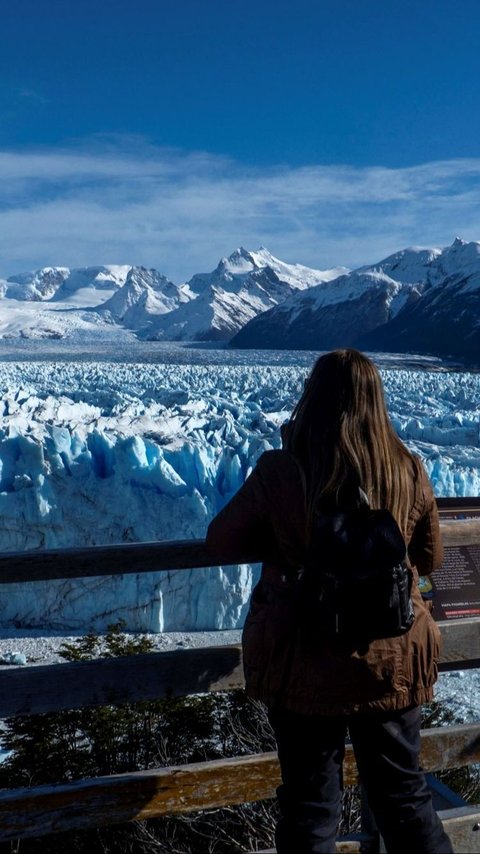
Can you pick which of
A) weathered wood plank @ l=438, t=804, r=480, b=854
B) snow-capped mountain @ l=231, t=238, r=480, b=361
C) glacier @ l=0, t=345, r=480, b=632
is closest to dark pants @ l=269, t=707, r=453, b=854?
weathered wood plank @ l=438, t=804, r=480, b=854

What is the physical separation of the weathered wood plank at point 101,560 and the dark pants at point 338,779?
2.08ft

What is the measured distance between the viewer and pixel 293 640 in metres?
1.83

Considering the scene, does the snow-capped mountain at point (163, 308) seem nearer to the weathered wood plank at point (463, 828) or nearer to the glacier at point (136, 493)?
the glacier at point (136, 493)

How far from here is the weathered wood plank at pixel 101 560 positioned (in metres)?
2.38

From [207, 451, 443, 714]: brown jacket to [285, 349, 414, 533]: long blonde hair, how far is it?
46mm

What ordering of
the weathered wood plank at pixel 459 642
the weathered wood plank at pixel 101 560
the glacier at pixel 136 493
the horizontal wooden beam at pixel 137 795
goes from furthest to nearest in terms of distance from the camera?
1. the glacier at pixel 136 493
2. the weathered wood plank at pixel 459 642
3. the weathered wood plank at pixel 101 560
4. the horizontal wooden beam at pixel 137 795

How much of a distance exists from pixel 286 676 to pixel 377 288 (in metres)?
82.6

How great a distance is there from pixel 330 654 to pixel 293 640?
0.09 m

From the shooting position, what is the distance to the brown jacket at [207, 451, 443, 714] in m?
1.82

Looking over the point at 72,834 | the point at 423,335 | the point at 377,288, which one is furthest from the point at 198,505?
the point at 377,288

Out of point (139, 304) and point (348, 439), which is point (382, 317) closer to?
point (139, 304)

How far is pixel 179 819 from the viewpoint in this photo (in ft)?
11.5

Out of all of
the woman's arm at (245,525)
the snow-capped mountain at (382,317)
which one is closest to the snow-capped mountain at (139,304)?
the snow-capped mountain at (382,317)

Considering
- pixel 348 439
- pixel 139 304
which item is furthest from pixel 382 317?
pixel 348 439
